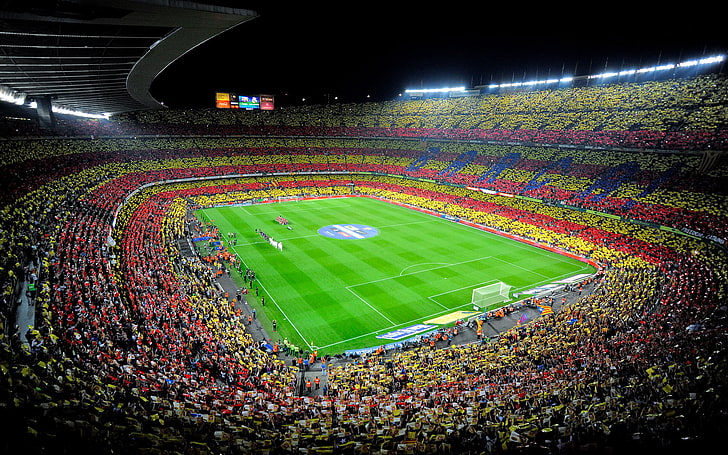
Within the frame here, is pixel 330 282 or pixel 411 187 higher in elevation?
pixel 411 187

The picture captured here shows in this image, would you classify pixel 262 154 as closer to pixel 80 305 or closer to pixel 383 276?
pixel 383 276

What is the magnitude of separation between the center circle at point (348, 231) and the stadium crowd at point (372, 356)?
14.5m

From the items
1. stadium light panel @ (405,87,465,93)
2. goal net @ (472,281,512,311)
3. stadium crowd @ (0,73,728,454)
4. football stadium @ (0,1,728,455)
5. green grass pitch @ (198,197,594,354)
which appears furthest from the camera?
Result: stadium light panel @ (405,87,465,93)

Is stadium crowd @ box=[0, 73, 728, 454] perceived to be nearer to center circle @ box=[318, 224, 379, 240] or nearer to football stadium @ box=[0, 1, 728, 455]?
football stadium @ box=[0, 1, 728, 455]

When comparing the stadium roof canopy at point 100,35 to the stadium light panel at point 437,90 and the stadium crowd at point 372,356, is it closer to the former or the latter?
the stadium crowd at point 372,356

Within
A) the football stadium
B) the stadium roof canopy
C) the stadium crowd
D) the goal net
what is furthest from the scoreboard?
the goal net

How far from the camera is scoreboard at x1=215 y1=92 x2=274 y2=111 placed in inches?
2968

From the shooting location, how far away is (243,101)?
7825 cm

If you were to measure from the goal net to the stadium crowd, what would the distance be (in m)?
4.57

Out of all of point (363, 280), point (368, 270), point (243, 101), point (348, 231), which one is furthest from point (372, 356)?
point (243, 101)

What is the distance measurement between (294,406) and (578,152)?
54.4m

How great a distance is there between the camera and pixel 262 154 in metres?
74.8

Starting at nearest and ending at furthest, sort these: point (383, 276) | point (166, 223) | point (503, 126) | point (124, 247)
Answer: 1. point (124, 247)
2. point (383, 276)
3. point (166, 223)
4. point (503, 126)

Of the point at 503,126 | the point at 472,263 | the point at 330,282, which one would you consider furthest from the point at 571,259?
the point at 503,126
